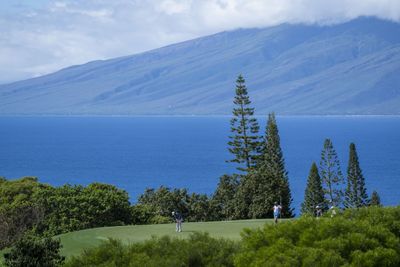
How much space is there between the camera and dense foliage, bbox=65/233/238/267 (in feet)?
62.7

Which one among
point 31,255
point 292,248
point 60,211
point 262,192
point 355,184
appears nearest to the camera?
point 292,248

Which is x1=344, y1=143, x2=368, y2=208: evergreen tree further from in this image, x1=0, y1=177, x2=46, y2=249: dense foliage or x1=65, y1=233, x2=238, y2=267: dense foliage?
x1=65, y1=233, x2=238, y2=267: dense foliage

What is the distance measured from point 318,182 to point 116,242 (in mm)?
44250

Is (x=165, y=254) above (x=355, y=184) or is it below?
below

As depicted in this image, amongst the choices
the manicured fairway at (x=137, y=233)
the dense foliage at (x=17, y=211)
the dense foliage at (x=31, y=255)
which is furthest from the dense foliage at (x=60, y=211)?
the dense foliage at (x=31, y=255)

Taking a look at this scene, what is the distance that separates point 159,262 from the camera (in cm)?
1861

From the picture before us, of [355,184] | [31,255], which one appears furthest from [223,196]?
[31,255]

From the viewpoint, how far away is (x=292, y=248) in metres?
17.7

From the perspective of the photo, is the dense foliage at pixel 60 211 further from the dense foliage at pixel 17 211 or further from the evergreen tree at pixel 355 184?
the evergreen tree at pixel 355 184

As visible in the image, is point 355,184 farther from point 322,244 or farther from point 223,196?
point 322,244

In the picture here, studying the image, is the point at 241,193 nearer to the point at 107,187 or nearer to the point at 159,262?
the point at 107,187

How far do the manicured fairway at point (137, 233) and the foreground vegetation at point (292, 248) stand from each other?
6159 mm

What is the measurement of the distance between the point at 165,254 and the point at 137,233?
33.3 ft

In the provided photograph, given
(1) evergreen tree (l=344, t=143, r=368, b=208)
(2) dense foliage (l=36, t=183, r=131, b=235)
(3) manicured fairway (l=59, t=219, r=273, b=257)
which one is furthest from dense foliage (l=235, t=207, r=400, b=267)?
(1) evergreen tree (l=344, t=143, r=368, b=208)
